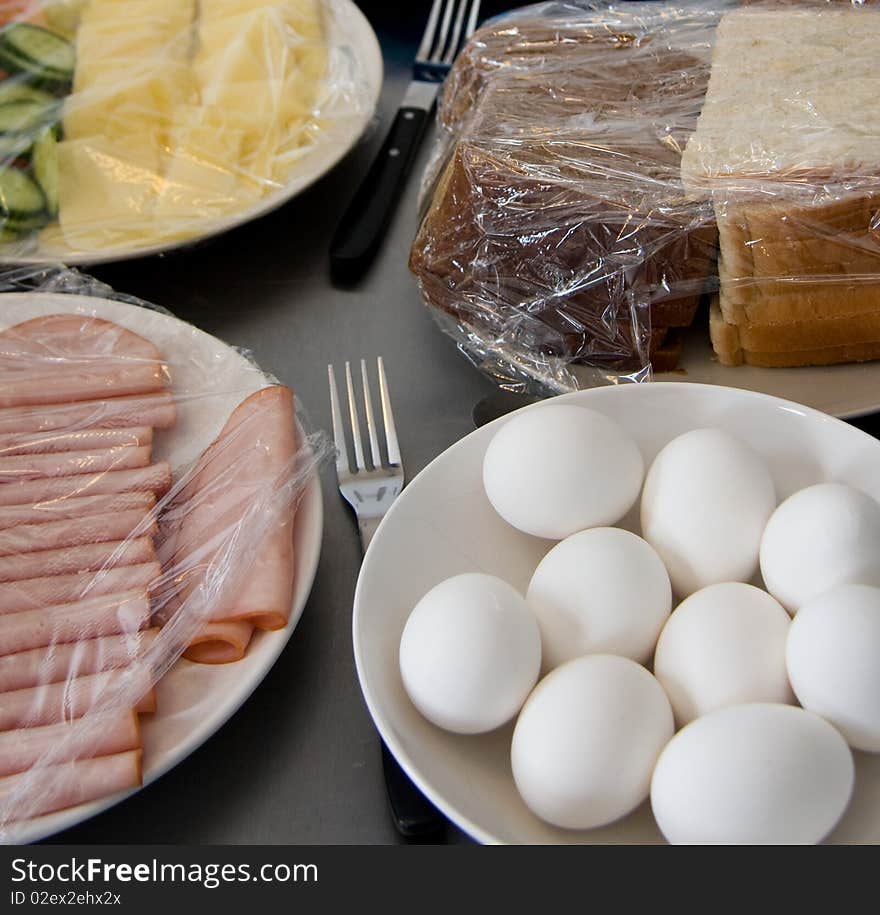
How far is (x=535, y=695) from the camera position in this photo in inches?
20.9

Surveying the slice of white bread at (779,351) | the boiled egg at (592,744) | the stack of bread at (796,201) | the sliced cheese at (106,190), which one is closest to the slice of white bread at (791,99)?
the stack of bread at (796,201)

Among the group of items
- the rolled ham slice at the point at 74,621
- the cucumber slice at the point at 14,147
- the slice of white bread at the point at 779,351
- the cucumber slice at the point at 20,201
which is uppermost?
the cucumber slice at the point at 14,147

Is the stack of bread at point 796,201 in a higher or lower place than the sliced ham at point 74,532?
higher

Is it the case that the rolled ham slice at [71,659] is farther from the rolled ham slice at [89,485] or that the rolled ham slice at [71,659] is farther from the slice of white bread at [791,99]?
the slice of white bread at [791,99]

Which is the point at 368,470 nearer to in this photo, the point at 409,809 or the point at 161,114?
the point at 409,809

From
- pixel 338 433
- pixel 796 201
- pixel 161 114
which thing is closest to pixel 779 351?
pixel 796 201

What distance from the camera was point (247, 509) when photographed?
0.69 metres

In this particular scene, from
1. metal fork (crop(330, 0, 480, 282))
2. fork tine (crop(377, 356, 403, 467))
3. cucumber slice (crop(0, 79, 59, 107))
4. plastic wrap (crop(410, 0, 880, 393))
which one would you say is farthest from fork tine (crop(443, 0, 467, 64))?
fork tine (crop(377, 356, 403, 467))

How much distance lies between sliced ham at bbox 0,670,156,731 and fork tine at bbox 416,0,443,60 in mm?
947

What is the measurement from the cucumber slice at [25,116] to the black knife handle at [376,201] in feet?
1.09

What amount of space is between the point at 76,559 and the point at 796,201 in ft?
1.93

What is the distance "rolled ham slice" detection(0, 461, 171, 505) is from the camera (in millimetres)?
705

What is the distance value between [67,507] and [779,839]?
0.51 metres

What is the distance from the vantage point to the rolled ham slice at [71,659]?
0.60 m
